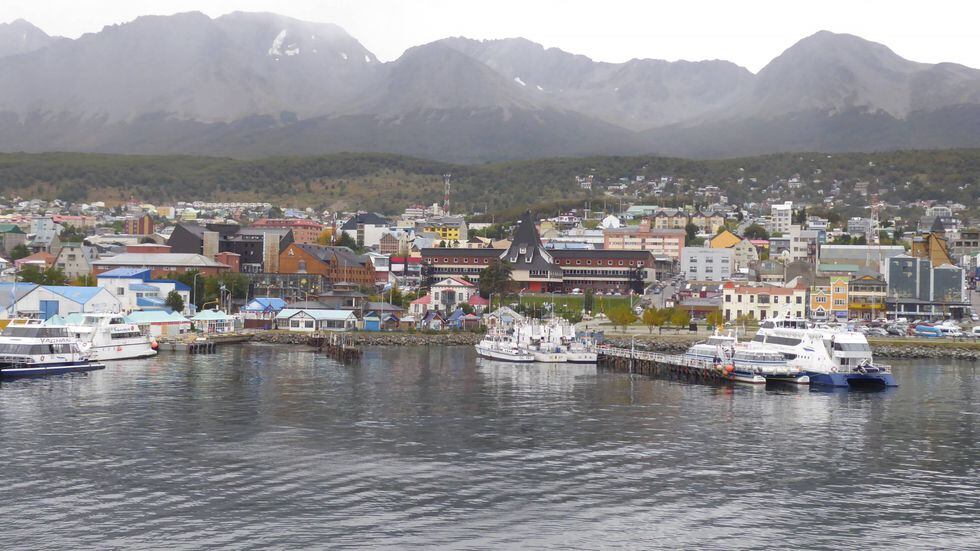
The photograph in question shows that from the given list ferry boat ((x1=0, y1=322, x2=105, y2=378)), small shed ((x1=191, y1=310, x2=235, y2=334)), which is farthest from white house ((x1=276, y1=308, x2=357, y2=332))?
ferry boat ((x1=0, y1=322, x2=105, y2=378))

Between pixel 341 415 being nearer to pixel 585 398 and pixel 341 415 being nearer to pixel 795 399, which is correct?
pixel 585 398

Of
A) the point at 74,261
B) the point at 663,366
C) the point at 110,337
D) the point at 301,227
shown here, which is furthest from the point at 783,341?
the point at 301,227

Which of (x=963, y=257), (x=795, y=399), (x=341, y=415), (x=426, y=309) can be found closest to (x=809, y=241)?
(x=963, y=257)

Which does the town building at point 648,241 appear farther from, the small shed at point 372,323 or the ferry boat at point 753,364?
the ferry boat at point 753,364

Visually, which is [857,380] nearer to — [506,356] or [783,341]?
[783,341]

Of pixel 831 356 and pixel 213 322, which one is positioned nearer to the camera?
pixel 831 356

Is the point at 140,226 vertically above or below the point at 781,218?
below

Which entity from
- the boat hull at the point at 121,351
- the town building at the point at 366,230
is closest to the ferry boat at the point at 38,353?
the boat hull at the point at 121,351
